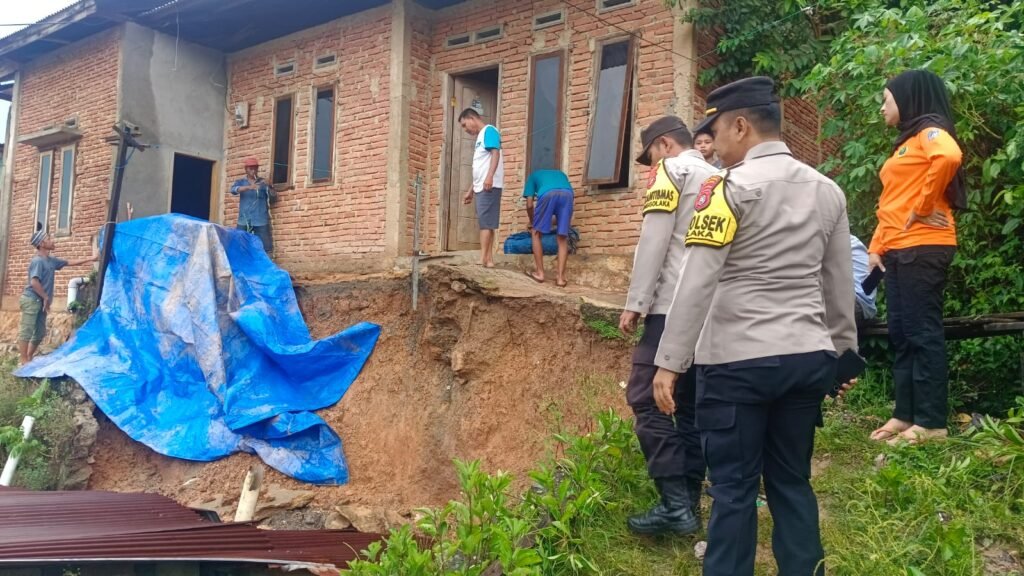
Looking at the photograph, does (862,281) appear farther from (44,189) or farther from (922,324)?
(44,189)

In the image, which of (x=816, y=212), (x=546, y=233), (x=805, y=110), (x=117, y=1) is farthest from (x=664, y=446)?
(x=117, y=1)

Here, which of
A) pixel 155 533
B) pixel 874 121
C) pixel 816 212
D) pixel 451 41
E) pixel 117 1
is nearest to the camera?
pixel 816 212

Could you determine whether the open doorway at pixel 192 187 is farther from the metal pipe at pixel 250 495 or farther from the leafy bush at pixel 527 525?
the leafy bush at pixel 527 525

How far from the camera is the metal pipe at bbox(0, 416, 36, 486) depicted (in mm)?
7230

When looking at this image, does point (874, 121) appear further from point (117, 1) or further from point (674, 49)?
point (117, 1)

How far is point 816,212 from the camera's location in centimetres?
262

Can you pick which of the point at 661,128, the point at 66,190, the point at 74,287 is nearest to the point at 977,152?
the point at 661,128

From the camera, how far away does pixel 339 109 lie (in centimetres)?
977

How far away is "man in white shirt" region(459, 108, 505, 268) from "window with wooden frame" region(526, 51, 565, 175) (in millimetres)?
782

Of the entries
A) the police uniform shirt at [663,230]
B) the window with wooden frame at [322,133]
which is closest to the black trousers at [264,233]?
the window with wooden frame at [322,133]

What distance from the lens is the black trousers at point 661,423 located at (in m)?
3.30

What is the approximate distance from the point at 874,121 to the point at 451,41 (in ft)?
17.8

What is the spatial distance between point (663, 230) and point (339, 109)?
738 cm

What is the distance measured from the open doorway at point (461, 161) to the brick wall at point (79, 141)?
4.87 meters
